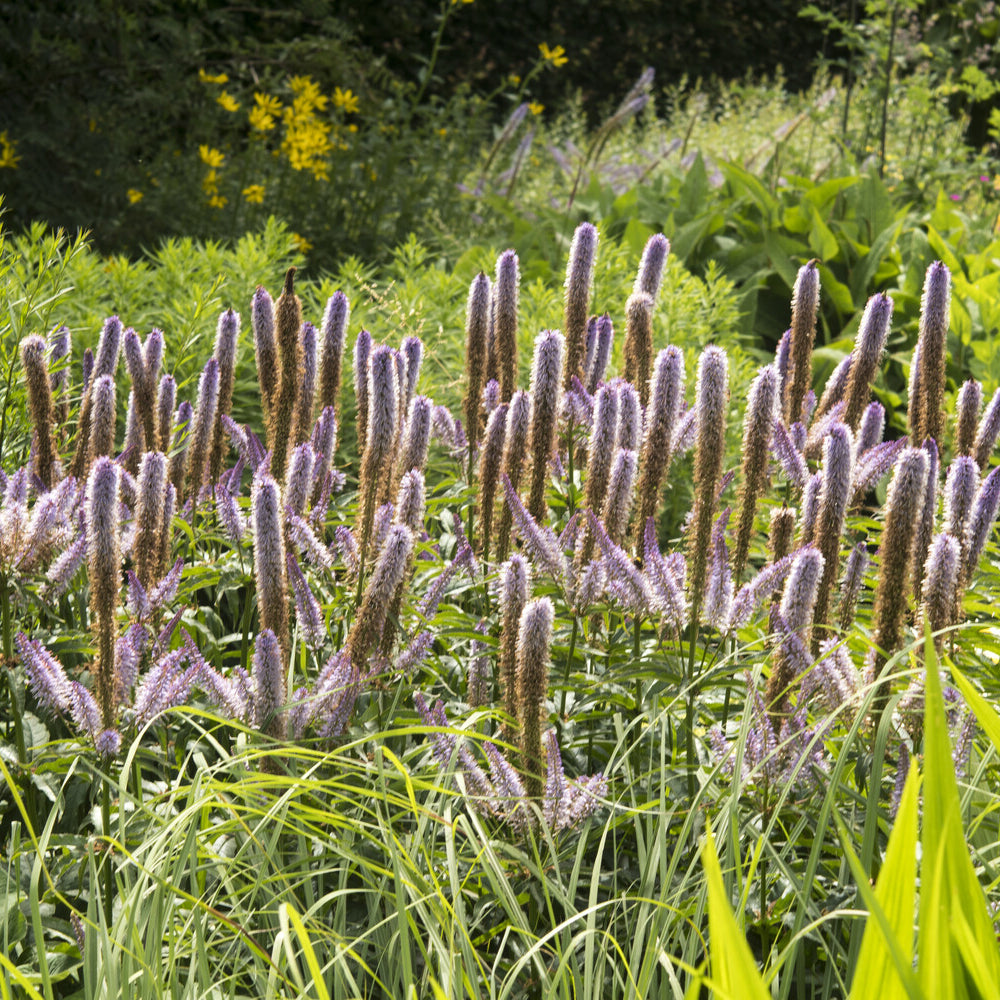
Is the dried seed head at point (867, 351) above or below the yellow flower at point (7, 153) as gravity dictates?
below

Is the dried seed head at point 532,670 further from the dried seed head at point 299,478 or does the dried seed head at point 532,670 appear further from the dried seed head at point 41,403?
the dried seed head at point 41,403

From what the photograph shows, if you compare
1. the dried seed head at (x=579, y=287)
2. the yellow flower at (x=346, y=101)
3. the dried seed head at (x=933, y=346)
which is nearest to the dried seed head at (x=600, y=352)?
the dried seed head at (x=579, y=287)

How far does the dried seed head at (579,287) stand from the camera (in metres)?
2.47

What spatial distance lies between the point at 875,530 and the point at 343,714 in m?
2.18

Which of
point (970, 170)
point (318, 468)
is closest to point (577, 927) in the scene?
point (318, 468)

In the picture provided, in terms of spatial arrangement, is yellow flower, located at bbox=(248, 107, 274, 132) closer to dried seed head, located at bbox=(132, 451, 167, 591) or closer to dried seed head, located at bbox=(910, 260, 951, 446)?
dried seed head, located at bbox=(132, 451, 167, 591)

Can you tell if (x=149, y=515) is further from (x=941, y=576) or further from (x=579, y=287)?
(x=941, y=576)

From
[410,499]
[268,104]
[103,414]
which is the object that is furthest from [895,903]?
[268,104]

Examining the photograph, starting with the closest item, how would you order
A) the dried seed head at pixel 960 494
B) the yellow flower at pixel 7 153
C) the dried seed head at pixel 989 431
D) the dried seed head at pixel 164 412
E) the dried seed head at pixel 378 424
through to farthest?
the dried seed head at pixel 960 494, the dried seed head at pixel 378 424, the dried seed head at pixel 989 431, the dried seed head at pixel 164 412, the yellow flower at pixel 7 153

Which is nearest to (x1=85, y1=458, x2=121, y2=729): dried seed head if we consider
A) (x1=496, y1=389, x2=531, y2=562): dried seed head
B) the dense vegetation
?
the dense vegetation

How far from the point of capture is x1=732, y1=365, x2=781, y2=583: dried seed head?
197 cm

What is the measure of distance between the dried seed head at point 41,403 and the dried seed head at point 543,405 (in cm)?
101

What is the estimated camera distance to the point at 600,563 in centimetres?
198

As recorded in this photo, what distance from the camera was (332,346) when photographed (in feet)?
7.99
